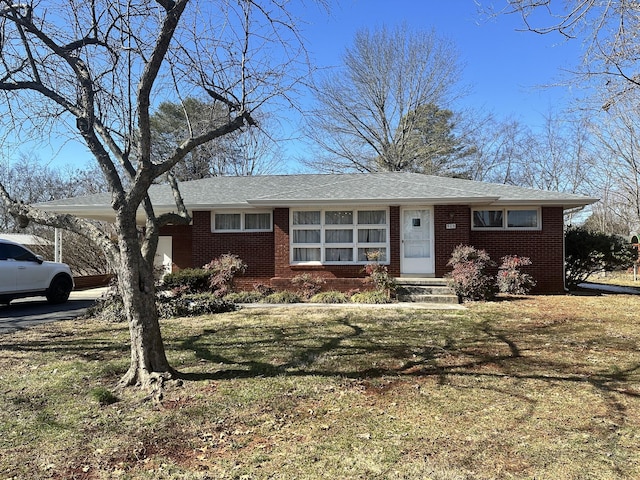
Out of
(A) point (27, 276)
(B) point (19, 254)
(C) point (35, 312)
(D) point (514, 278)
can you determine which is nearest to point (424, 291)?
(D) point (514, 278)

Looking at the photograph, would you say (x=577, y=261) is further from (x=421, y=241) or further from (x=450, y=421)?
(x=450, y=421)

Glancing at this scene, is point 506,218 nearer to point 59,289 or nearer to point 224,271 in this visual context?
point 224,271

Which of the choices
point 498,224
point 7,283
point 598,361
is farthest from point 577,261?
point 7,283

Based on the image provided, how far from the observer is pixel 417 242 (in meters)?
12.4

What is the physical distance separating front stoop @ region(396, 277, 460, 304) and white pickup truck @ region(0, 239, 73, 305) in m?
9.56

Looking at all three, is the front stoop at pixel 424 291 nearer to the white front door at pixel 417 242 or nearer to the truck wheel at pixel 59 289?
the white front door at pixel 417 242

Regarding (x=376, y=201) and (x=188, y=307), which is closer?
(x=188, y=307)

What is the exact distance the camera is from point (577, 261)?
45.7ft

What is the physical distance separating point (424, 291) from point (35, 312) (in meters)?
9.95

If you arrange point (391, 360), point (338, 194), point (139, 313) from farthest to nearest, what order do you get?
point (338, 194), point (391, 360), point (139, 313)

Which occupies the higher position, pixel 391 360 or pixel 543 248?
pixel 543 248

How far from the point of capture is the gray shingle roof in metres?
12.0

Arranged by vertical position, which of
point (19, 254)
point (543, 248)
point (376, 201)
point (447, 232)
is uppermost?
point (376, 201)

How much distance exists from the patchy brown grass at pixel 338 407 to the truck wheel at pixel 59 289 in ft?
15.7
